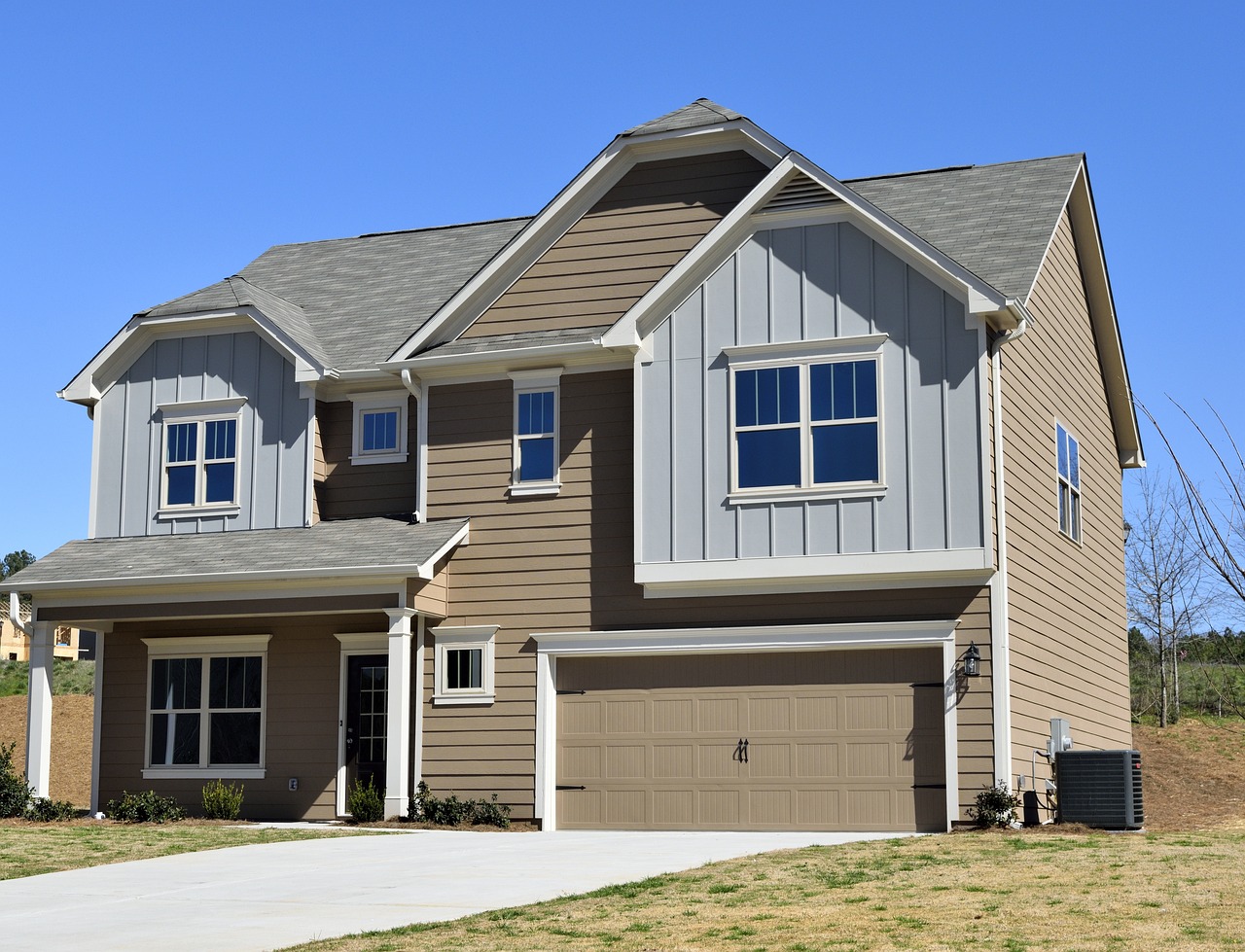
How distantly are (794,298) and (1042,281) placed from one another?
4.18 m

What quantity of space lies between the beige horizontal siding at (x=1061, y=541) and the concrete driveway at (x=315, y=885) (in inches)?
146

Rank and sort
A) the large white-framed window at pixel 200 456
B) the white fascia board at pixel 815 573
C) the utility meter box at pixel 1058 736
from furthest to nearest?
the large white-framed window at pixel 200 456
the utility meter box at pixel 1058 736
the white fascia board at pixel 815 573

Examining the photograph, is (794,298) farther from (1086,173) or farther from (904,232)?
(1086,173)

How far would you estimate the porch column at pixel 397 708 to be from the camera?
19.3 m

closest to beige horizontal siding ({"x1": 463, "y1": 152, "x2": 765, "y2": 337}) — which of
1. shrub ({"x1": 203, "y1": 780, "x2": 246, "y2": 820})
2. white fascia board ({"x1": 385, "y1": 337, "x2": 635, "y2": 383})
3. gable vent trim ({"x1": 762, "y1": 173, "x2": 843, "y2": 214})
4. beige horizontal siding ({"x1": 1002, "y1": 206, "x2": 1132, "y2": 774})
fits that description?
white fascia board ({"x1": 385, "y1": 337, "x2": 635, "y2": 383})

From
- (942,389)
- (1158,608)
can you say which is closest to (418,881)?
(942,389)

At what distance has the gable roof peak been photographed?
20.1 m

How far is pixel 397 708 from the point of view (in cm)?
1925

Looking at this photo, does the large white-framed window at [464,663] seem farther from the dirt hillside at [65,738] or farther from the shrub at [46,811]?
the dirt hillside at [65,738]

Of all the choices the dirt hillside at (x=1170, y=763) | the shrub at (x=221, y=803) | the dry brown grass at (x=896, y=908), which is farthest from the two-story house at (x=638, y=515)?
the dry brown grass at (x=896, y=908)

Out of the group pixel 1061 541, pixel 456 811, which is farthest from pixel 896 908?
pixel 1061 541

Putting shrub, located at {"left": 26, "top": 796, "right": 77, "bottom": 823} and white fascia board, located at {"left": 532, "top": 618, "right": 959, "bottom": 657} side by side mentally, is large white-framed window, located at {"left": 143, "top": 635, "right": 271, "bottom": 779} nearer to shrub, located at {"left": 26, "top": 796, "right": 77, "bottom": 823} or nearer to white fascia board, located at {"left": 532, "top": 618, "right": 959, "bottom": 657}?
shrub, located at {"left": 26, "top": 796, "right": 77, "bottom": 823}

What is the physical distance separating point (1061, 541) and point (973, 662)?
453 cm

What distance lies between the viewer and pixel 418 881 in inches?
505
